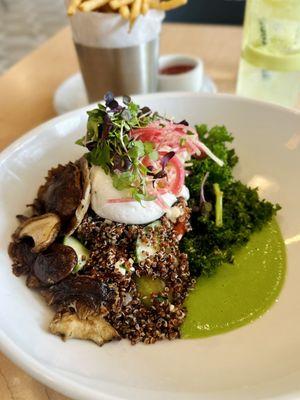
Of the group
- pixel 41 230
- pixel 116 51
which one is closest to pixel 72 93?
pixel 116 51

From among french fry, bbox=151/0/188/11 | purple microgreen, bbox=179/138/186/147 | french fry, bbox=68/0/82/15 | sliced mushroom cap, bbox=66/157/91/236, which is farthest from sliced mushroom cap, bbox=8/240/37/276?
french fry, bbox=151/0/188/11

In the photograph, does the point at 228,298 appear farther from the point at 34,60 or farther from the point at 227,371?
→ the point at 34,60

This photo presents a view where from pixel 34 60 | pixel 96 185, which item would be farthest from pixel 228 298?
pixel 34 60

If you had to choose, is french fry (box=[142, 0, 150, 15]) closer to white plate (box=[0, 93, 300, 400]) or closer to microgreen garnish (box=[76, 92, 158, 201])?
white plate (box=[0, 93, 300, 400])

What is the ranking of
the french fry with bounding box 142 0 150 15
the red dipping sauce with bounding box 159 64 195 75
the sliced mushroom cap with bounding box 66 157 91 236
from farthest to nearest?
the red dipping sauce with bounding box 159 64 195 75 < the french fry with bounding box 142 0 150 15 < the sliced mushroom cap with bounding box 66 157 91 236

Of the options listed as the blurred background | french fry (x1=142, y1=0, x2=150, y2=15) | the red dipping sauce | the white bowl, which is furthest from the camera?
the blurred background

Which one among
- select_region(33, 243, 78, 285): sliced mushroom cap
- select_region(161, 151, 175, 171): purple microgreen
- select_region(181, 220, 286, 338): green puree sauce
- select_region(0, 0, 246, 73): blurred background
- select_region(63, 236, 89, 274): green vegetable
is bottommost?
select_region(0, 0, 246, 73): blurred background

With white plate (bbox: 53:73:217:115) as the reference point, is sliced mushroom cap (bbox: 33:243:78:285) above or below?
above
